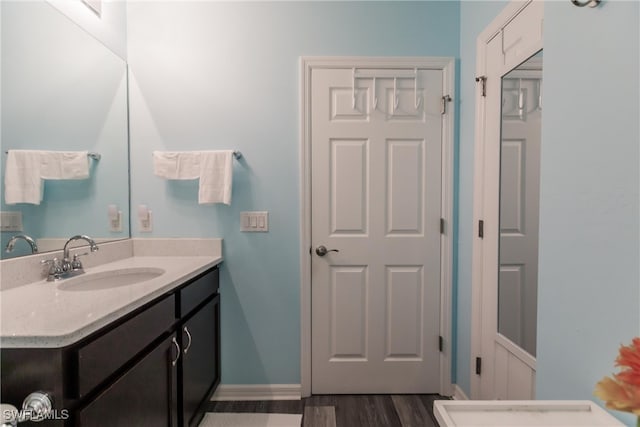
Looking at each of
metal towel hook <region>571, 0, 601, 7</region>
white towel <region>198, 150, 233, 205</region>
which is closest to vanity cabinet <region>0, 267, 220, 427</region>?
white towel <region>198, 150, 233, 205</region>

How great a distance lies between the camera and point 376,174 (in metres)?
2.00

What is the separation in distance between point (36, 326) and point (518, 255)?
175cm

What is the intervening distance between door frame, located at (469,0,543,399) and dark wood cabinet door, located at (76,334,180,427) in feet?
5.11

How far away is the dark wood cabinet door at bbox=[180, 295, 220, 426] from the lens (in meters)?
1.50

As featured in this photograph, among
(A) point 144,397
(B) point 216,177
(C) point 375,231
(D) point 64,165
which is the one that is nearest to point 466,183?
(C) point 375,231

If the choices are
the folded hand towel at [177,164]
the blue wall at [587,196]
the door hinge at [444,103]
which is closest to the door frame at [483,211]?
the door hinge at [444,103]

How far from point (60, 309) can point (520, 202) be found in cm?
177

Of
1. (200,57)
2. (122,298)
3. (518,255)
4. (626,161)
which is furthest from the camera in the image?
(200,57)

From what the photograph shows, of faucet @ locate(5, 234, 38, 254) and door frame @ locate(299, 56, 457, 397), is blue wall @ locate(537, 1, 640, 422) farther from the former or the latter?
faucet @ locate(5, 234, 38, 254)

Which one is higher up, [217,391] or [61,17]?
[61,17]

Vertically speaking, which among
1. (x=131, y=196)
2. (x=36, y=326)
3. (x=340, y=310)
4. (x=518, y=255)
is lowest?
(x=340, y=310)

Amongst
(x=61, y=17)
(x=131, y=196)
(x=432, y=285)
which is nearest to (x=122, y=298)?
(x=131, y=196)

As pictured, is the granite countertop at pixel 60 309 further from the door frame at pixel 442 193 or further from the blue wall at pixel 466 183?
the blue wall at pixel 466 183

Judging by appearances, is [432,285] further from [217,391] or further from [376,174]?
[217,391]
